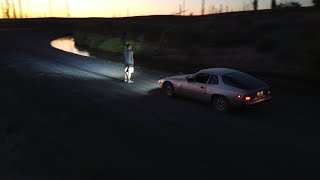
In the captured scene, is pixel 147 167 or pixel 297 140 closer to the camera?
pixel 147 167

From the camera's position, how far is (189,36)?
148 feet

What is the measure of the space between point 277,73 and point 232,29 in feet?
71.2

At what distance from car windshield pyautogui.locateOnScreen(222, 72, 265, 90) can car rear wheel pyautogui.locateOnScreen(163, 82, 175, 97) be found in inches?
107

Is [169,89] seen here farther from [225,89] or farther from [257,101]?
[257,101]

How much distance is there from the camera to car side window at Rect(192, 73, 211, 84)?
14347mm

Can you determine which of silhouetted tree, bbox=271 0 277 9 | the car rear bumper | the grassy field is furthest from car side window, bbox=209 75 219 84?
silhouetted tree, bbox=271 0 277 9

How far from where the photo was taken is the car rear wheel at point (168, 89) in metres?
15.9

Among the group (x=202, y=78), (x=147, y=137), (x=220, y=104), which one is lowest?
(x=147, y=137)

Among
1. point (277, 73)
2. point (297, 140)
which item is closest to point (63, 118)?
point (297, 140)

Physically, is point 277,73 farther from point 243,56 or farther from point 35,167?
point 35,167

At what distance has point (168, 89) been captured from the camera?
1611cm

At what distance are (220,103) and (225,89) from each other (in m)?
0.54

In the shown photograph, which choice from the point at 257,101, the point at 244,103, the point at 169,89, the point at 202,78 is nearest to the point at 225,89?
the point at 244,103

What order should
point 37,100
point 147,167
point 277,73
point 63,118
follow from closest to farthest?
1. point 147,167
2. point 63,118
3. point 37,100
4. point 277,73
